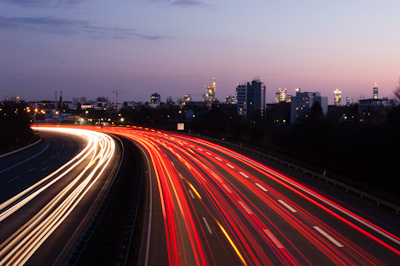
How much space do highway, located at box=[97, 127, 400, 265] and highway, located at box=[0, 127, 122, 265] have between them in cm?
328

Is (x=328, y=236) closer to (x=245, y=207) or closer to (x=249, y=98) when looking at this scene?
(x=245, y=207)

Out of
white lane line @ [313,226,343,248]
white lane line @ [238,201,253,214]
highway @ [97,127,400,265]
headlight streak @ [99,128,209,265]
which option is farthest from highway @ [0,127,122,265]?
white lane line @ [313,226,343,248]

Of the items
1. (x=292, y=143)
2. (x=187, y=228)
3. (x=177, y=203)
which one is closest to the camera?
(x=187, y=228)

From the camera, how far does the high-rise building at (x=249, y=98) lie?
187m

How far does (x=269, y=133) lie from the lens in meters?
63.9

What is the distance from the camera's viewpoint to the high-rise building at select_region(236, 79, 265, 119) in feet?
612

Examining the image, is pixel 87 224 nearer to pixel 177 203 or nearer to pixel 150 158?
pixel 177 203

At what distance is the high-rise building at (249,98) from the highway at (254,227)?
161m

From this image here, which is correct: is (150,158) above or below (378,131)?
below

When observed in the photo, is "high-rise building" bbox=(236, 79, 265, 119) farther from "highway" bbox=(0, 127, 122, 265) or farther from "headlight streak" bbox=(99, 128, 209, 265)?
"headlight streak" bbox=(99, 128, 209, 265)

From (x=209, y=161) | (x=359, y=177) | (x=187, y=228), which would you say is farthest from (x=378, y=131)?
(x=187, y=228)

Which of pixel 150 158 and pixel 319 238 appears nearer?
pixel 319 238

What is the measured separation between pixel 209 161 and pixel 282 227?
2112cm

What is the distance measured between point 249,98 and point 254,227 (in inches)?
7093
